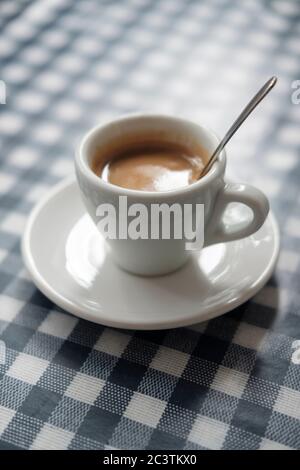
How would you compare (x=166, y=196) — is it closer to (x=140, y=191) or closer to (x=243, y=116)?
(x=140, y=191)

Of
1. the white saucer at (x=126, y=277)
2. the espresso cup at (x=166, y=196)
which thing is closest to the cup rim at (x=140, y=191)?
the espresso cup at (x=166, y=196)

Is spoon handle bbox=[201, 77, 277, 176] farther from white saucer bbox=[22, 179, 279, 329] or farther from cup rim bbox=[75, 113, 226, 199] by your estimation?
Answer: white saucer bbox=[22, 179, 279, 329]

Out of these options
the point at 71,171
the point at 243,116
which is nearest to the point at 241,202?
the point at 243,116

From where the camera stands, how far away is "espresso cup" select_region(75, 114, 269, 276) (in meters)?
0.60

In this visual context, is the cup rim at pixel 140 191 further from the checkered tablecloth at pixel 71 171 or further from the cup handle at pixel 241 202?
the checkered tablecloth at pixel 71 171

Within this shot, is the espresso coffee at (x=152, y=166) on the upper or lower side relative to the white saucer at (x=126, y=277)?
upper

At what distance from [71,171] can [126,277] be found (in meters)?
0.28

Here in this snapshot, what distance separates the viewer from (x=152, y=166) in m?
0.73

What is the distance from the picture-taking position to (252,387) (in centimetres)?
58

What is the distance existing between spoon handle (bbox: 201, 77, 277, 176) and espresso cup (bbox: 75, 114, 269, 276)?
1 cm

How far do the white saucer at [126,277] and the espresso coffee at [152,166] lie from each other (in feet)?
0.26

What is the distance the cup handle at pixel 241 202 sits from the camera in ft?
2.06

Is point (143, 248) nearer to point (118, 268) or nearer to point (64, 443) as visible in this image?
point (118, 268)

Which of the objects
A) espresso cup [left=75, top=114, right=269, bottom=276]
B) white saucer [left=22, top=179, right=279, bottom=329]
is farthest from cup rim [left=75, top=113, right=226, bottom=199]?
white saucer [left=22, top=179, right=279, bottom=329]
